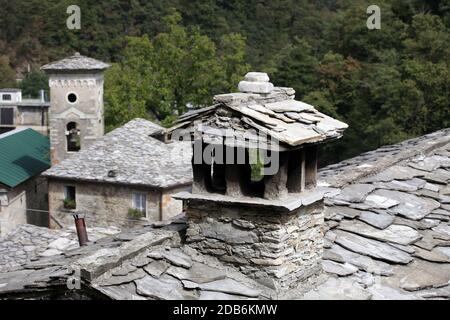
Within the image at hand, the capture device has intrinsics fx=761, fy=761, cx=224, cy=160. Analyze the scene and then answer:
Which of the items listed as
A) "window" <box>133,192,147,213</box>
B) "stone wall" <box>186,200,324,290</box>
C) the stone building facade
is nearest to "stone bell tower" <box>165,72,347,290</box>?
"stone wall" <box>186,200,324,290</box>

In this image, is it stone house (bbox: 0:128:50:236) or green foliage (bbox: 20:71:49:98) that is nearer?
stone house (bbox: 0:128:50:236)

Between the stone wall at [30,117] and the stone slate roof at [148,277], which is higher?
the stone slate roof at [148,277]

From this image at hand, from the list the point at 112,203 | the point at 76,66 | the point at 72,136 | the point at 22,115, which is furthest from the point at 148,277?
the point at 22,115

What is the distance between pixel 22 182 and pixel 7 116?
21164mm

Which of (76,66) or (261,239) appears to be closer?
(261,239)

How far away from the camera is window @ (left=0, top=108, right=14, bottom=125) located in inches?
1836

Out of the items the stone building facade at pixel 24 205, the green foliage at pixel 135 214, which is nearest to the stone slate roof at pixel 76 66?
the stone building facade at pixel 24 205

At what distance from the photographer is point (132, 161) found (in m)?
24.3

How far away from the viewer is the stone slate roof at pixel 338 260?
6.39 metres

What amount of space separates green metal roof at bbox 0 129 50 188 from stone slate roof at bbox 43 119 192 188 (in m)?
2.42

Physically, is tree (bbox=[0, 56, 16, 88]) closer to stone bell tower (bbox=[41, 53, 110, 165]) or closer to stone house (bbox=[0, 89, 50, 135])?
stone house (bbox=[0, 89, 50, 135])

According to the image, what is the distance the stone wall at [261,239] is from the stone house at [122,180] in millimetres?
16055

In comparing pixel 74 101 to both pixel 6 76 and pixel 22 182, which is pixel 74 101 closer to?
pixel 22 182

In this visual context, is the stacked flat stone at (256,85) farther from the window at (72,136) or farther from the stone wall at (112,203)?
the window at (72,136)
